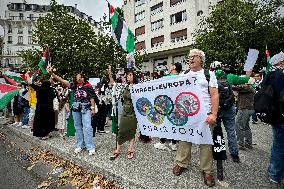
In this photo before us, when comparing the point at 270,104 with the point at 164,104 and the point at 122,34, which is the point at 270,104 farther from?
the point at 122,34

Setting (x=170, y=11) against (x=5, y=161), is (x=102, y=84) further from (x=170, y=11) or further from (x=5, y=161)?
(x=170, y=11)

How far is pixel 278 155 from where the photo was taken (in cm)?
388

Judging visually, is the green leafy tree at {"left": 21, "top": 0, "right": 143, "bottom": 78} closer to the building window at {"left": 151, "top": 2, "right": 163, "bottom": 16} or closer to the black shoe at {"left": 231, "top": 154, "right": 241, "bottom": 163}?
the building window at {"left": 151, "top": 2, "right": 163, "bottom": 16}

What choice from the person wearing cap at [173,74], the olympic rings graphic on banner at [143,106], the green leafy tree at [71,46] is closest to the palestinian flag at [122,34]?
the person wearing cap at [173,74]

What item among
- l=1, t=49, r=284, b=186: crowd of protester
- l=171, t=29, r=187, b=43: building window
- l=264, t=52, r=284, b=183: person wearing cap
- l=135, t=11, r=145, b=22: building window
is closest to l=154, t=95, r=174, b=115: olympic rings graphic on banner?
l=1, t=49, r=284, b=186: crowd of protester

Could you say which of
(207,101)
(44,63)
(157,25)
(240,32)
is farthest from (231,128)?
(157,25)

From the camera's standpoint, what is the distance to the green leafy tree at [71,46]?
25.4 meters

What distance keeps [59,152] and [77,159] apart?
963 millimetres

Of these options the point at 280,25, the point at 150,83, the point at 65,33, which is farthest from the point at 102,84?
the point at 280,25

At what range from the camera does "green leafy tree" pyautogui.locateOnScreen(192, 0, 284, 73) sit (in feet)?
67.5

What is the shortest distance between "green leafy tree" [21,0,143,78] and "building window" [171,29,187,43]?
998 centimetres

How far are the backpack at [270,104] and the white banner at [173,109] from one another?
2.60ft

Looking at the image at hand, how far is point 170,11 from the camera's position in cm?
3553

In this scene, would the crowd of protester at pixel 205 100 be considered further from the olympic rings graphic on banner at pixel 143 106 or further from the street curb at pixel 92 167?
the olympic rings graphic on banner at pixel 143 106
